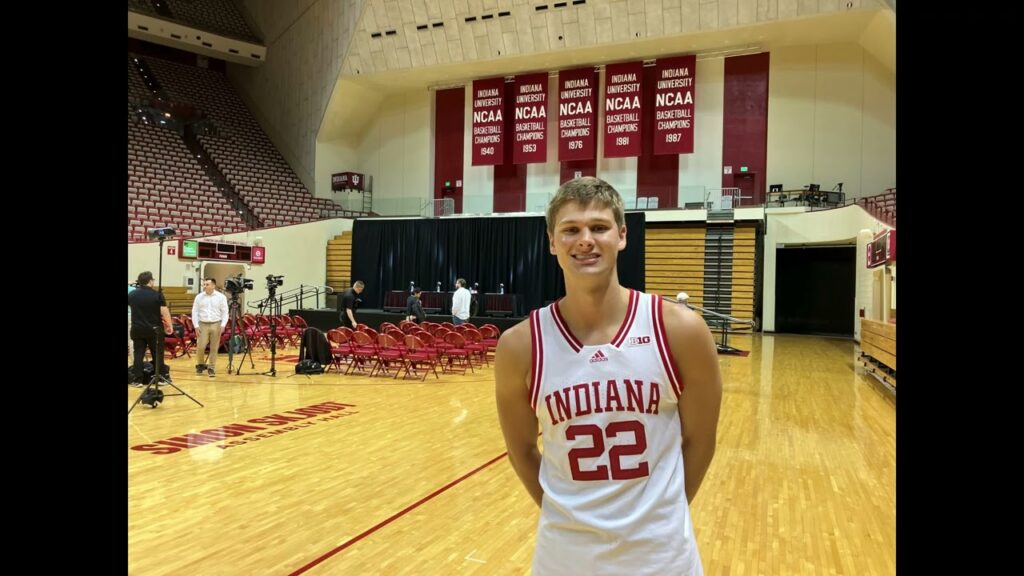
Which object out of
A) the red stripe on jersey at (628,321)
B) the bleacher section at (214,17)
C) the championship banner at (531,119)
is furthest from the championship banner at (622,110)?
the red stripe on jersey at (628,321)

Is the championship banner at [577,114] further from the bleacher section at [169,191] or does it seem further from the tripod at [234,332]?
the tripod at [234,332]

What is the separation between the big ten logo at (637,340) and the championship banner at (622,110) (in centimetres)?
2058

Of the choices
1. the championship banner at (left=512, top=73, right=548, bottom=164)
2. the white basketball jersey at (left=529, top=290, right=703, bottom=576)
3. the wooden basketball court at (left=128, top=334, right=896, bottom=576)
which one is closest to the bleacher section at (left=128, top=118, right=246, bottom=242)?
the championship banner at (left=512, top=73, right=548, bottom=164)

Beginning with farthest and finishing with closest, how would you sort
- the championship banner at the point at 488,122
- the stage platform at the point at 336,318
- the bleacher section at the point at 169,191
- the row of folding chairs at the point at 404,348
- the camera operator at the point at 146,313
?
1. the championship banner at the point at 488,122
2. the bleacher section at the point at 169,191
3. the stage platform at the point at 336,318
4. the row of folding chairs at the point at 404,348
5. the camera operator at the point at 146,313

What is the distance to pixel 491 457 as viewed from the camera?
5.26 m

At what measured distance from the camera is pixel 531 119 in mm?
22594

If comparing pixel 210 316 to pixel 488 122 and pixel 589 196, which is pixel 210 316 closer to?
pixel 589 196

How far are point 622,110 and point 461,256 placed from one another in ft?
25.1

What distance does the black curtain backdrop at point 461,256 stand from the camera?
803 inches

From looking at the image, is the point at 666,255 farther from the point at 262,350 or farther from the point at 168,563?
the point at 168,563

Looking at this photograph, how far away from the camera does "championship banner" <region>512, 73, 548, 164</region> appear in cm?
2236

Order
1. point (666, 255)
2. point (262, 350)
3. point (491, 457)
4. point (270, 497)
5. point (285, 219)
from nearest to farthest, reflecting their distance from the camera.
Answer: point (270, 497) < point (491, 457) < point (262, 350) < point (666, 255) < point (285, 219)
